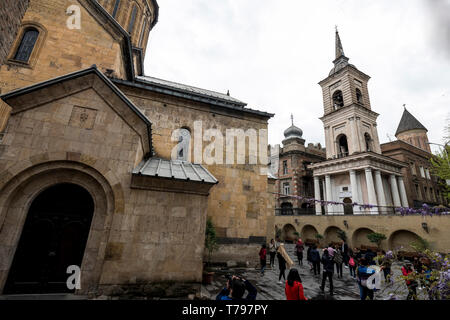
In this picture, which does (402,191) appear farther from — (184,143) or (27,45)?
(27,45)

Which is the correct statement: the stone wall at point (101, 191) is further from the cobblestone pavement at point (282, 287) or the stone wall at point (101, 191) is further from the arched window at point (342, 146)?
the arched window at point (342, 146)

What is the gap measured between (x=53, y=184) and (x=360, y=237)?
25.4 metres

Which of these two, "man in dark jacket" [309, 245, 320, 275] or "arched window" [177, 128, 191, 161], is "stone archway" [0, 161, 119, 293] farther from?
"man in dark jacket" [309, 245, 320, 275]

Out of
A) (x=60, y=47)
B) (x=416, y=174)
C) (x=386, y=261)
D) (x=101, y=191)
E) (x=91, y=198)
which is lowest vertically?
(x=386, y=261)

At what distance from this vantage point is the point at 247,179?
1170 cm

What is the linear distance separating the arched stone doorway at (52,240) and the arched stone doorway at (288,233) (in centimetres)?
2606

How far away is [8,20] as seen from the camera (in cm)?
531

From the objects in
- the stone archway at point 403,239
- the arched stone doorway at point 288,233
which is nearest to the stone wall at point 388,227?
the stone archway at point 403,239

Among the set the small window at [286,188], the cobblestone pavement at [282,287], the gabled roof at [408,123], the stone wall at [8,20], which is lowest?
the cobblestone pavement at [282,287]

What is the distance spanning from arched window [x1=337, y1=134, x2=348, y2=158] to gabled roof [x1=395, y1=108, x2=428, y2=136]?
94.9ft

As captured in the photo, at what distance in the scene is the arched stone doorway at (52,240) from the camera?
5.37 meters

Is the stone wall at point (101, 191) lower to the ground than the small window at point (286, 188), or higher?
lower

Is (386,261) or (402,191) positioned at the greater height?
(402,191)

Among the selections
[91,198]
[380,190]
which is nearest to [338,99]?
[380,190]
